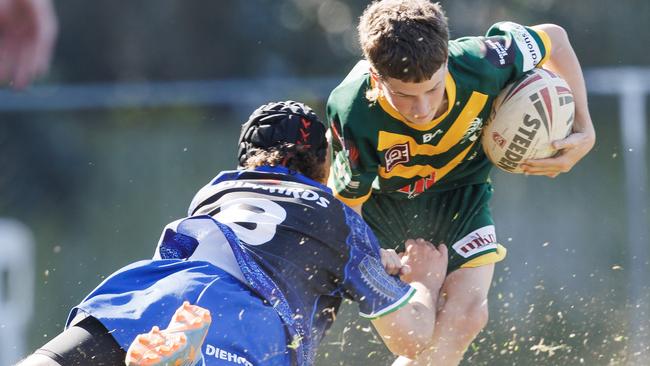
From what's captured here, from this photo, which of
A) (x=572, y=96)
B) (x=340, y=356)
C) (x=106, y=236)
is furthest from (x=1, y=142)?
(x=572, y=96)

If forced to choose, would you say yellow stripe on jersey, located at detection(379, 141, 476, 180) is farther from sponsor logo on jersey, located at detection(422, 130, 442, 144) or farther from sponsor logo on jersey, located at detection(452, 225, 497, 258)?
sponsor logo on jersey, located at detection(452, 225, 497, 258)

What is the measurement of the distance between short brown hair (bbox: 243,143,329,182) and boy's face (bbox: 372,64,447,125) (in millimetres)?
425

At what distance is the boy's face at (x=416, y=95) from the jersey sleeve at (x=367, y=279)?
58cm

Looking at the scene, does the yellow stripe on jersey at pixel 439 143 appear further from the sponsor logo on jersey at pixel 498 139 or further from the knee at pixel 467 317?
the knee at pixel 467 317

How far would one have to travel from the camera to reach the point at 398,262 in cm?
395

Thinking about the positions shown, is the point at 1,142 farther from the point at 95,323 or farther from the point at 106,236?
the point at 95,323

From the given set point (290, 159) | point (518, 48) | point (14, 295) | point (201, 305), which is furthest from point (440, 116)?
point (14, 295)

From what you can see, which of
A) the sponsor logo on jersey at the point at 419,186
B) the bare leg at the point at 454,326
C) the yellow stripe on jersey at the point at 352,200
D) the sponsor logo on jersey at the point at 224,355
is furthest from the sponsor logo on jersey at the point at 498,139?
the sponsor logo on jersey at the point at 224,355

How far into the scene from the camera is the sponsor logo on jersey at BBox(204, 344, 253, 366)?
3400 millimetres

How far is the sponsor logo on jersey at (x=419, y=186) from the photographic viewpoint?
4.71m

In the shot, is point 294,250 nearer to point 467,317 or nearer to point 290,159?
point 290,159

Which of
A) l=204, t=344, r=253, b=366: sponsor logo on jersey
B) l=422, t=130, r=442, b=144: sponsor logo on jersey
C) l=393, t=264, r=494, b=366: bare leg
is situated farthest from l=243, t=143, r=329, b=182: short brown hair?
l=393, t=264, r=494, b=366: bare leg

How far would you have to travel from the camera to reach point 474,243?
486 centimetres

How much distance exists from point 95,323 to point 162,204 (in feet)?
18.2
